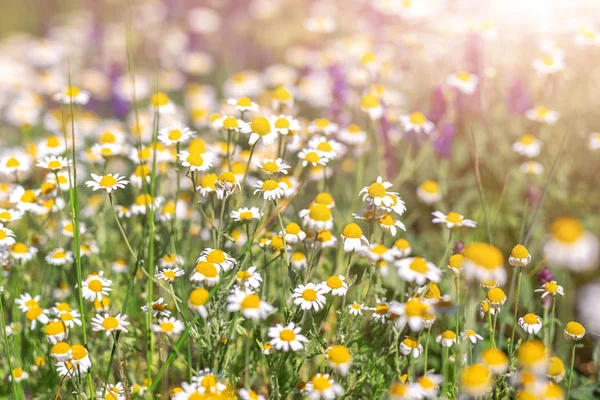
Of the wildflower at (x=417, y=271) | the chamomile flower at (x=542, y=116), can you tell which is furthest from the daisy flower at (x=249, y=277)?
the chamomile flower at (x=542, y=116)

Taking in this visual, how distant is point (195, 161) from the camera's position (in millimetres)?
2477

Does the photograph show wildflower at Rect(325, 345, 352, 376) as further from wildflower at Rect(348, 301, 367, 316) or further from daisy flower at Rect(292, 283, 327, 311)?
wildflower at Rect(348, 301, 367, 316)

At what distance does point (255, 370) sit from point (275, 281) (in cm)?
67

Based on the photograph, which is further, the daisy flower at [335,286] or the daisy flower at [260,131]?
the daisy flower at [260,131]

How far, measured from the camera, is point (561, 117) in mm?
4449

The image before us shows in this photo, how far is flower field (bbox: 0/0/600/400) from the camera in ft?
7.26

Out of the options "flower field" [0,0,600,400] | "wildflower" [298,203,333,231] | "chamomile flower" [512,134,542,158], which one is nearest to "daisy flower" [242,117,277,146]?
"flower field" [0,0,600,400]

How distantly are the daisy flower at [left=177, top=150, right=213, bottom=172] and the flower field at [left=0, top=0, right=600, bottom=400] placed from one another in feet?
0.05

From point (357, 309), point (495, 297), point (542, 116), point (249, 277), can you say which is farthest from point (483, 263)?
point (542, 116)

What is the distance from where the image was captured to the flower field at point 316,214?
87.1 inches

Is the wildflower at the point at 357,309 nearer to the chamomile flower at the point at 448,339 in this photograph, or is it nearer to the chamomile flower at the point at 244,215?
the chamomile flower at the point at 448,339

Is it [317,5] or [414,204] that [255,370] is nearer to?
[414,204]

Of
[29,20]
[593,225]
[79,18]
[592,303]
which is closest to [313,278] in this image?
[592,303]

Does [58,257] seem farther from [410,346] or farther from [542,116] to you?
[542,116]
